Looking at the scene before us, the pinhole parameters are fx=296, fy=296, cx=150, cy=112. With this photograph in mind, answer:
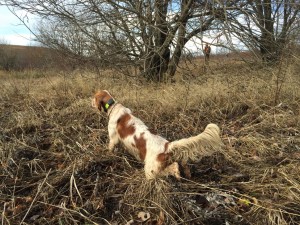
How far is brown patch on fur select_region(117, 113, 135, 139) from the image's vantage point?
11.5 feet

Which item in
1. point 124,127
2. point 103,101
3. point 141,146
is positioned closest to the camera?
point 141,146

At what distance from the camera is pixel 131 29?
726 centimetres

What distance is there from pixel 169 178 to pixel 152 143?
39 cm

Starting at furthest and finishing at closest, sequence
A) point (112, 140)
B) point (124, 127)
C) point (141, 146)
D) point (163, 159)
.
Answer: point (112, 140) < point (124, 127) < point (141, 146) < point (163, 159)

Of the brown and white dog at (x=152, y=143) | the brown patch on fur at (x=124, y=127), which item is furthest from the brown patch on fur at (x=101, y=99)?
the brown patch on fur at (x=124, y=127)

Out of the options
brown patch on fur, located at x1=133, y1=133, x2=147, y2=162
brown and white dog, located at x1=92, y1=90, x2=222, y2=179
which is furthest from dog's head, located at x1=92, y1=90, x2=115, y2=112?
brown patch on fur, located at x1=133, y1=133, x2=147, y2=162

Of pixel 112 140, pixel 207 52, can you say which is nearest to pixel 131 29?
pixel 207 52

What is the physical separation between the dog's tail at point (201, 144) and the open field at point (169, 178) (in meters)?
0.38

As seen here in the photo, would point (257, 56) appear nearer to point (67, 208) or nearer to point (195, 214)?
point (195, 214)

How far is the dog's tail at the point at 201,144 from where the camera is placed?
2.58 meters

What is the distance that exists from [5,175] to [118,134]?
1.37 metres

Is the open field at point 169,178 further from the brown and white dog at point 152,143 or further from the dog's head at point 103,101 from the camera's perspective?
the dog's head at point 103,101

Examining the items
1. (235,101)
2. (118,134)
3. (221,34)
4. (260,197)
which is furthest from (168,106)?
(260,197)

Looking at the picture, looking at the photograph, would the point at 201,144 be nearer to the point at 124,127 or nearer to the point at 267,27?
the point at 124,127
